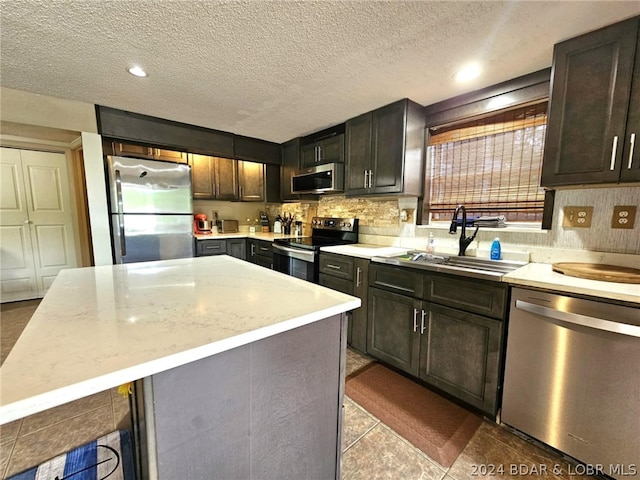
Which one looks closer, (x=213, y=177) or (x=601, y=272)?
(x=601, y=272)

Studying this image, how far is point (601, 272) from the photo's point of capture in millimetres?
1370

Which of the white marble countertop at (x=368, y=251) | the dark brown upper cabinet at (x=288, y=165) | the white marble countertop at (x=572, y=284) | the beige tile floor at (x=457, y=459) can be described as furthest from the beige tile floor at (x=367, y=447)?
the dark brown upper cabinet at (x=288, y=165)

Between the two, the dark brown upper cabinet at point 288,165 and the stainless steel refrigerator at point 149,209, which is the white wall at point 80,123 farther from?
the dark brown upper cabinet at point 288,165

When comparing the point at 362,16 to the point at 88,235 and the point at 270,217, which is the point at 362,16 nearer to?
the point at 270,217

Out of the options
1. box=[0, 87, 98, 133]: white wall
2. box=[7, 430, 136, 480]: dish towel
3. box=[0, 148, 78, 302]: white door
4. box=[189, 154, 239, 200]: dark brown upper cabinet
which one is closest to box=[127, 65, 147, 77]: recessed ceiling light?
box=[0, 87, 98, 133]: white wall

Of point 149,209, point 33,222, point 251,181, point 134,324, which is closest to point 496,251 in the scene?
point 134,324

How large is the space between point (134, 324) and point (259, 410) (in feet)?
1.47

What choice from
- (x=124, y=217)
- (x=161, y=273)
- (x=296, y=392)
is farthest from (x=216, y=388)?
(x=124, y=217)

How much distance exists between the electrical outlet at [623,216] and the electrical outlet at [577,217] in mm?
102

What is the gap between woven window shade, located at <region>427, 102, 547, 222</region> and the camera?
190cm

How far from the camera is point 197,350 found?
0.63 metres

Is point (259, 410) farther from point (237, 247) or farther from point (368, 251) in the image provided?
point (237, 247)

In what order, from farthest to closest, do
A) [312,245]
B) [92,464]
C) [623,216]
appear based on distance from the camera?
[312,245], [623,216], [92,464]

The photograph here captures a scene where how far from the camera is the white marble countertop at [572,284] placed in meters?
1.14
